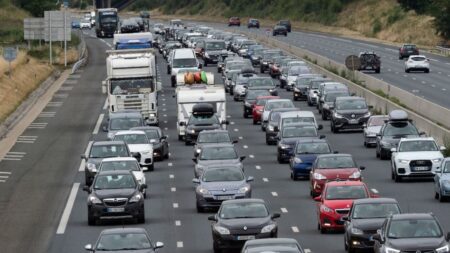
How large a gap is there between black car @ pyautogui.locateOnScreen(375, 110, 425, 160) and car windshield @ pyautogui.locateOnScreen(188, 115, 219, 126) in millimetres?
10340

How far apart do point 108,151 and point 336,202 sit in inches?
589

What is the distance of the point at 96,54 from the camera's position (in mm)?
134875

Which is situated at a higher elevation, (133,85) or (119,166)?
(119,166)

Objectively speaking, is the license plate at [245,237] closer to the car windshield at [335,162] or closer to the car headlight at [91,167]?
the car windshield at [335,162]

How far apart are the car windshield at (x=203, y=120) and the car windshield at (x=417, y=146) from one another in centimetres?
1683

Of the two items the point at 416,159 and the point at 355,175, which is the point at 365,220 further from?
the point at 416,159

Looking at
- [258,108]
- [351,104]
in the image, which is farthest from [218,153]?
[258,108]

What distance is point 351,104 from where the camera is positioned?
2653 inches

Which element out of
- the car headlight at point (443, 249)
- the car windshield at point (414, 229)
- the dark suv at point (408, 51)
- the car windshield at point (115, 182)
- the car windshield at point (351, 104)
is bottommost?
the dark suv at point (408, 51)

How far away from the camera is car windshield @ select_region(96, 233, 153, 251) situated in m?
30.3

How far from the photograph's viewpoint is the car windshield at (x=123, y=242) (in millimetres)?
30344

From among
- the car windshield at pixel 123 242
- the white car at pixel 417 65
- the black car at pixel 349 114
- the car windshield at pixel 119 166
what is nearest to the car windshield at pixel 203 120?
the black car at pixel 349 114

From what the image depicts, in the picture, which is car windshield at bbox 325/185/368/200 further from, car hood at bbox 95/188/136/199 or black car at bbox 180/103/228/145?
black car at bbox 180/103/228/145

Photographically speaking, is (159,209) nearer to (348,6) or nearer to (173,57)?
(173,57)
